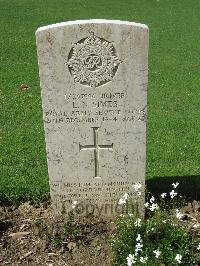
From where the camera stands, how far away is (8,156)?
271 inches

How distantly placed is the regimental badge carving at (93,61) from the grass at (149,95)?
5.89 feet

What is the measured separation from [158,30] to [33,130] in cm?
868

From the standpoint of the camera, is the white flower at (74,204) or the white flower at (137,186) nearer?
the white flower at (137,186)

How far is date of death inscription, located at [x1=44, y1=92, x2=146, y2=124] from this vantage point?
471cm

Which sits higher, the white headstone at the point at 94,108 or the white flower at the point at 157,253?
the white headstone at the point at 94,108

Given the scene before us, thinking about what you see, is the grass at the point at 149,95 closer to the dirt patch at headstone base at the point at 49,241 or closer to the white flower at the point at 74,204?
the dirt patch at headstone base at the point at 49,241

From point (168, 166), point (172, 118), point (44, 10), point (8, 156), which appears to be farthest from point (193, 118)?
point (44, 10)

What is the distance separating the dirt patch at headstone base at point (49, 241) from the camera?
4746 millimetres

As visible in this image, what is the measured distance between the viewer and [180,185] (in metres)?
5.97

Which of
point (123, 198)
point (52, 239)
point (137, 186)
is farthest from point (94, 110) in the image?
point (52, 239)

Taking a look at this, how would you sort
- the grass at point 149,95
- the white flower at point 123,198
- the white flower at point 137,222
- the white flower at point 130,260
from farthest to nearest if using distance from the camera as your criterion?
the grass at point 149,95 < the white flower at point 123,198 < the white flower at point 137,222 < the white flower at point 130,260

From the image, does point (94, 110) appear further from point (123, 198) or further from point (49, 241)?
point (49, 241)

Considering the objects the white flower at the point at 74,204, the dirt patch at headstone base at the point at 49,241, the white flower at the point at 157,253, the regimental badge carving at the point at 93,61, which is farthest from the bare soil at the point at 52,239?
the regimental badge carving at the point at 93,61

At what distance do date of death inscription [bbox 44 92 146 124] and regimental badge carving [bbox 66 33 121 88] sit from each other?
159mm
